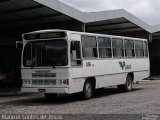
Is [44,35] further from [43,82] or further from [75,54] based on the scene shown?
[43,82]

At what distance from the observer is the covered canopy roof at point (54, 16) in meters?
22.1

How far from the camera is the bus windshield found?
52.0 ft

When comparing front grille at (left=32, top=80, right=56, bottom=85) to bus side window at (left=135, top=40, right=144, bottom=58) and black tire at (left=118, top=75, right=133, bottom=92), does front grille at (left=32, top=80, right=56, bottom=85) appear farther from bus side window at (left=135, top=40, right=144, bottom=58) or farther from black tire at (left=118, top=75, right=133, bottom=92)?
bus side window at (left=135, top=40, right=144, bottom=58)

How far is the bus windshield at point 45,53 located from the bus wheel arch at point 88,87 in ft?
6.13

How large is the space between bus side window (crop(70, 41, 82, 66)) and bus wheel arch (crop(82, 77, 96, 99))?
1.11 m

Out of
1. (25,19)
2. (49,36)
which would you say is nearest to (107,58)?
(49,36)

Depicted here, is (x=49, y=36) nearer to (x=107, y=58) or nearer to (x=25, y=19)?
(x=107, y=58)

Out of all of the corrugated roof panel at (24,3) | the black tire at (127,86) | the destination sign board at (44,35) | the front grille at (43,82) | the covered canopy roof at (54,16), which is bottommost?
the black tire at (127,86)

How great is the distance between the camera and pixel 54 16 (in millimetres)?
25328

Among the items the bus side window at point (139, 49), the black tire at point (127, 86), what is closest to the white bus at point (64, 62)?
the black tire at point (127, 86)

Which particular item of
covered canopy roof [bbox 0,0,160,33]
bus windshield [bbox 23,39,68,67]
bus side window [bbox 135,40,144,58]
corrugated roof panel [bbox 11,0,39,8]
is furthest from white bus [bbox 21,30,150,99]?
corrugated roof panel [bbox 11,0,39,8]

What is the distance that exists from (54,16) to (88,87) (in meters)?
9.09

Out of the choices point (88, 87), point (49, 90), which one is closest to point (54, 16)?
point (88, 87)

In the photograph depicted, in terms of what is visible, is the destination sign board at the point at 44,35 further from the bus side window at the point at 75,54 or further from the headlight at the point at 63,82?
the headlight at the point at 63,82
